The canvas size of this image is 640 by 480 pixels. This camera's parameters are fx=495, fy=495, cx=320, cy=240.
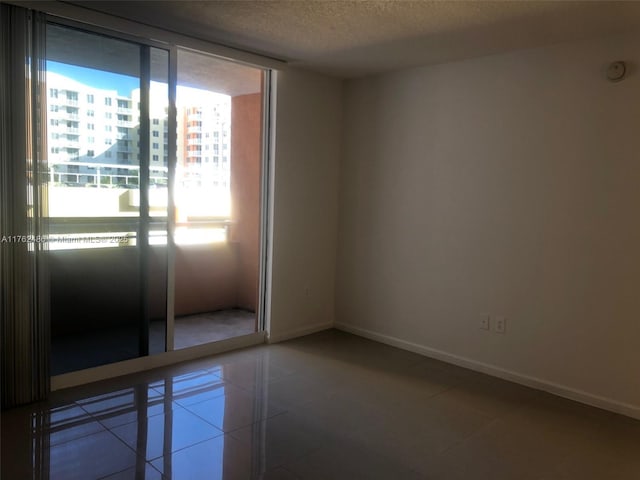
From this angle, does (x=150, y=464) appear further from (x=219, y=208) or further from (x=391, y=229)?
(x=219, y=208)

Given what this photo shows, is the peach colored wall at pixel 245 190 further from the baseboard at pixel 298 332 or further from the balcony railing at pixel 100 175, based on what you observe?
the balcony railing at pixel 100 175

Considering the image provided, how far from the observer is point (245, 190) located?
548 centimetres

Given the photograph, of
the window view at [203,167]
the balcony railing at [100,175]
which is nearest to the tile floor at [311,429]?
the balcony railing at [100,175]

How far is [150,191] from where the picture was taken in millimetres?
3529

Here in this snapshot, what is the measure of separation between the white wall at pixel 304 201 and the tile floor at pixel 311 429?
0.90 m

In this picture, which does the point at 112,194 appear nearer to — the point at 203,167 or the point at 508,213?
the point at 203,167

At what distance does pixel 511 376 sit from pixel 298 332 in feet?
6.13

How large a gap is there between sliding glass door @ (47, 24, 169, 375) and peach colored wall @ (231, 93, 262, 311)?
1.79m

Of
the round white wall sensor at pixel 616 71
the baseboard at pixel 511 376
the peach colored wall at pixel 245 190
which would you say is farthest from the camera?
the peach colored wall at pixel 245 190

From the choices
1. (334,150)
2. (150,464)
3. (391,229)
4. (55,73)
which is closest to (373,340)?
(391,229)

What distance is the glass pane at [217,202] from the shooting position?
16.9 ft


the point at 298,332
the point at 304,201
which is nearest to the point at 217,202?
the point at 304,201

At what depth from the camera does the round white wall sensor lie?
3039 millimetres

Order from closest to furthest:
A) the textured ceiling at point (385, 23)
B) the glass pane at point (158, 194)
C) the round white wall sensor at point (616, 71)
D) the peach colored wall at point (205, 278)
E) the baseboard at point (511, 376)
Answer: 1. the textured ceiling at point (385, 23)
2. the round white wall sensor at point (616, 71)
3. the baseboard at point (511, 376)
4. the glass pane at point (158, 194)
5. the peach colored wall at point (205, 278)
